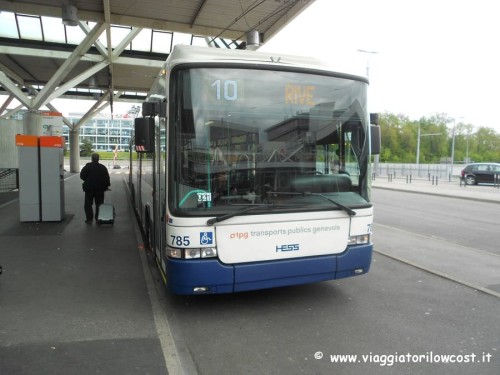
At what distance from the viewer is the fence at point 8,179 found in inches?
741

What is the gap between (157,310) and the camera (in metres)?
4.94

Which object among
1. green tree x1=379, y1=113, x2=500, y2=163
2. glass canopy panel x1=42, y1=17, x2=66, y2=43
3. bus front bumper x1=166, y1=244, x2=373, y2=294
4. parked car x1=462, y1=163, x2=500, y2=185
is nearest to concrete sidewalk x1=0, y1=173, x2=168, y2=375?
bus front bumper x1=166, y1=244, x2=373, y2=294

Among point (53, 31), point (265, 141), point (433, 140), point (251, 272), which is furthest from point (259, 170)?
point (433, 140)

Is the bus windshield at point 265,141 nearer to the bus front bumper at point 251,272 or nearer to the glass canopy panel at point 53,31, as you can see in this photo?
the bus front bumper at point 251,272

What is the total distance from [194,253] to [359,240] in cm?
208

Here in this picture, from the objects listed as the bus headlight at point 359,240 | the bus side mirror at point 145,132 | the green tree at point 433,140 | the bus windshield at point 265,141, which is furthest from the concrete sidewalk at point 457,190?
the green tree at point 433,140

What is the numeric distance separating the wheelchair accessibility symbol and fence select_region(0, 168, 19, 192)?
1720cm

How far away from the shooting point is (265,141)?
15.3 feet

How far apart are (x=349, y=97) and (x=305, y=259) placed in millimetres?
2015

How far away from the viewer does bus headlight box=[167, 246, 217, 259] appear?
440cm

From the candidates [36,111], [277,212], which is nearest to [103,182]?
[277,212]

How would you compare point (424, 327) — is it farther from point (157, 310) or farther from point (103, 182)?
point (103, 182)

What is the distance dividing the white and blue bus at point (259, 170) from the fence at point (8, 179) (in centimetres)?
1686

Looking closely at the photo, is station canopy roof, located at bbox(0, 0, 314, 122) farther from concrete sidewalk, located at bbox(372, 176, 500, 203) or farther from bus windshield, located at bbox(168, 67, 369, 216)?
concrete sidewalk, located at bbox(372, 176, 500, 203)
